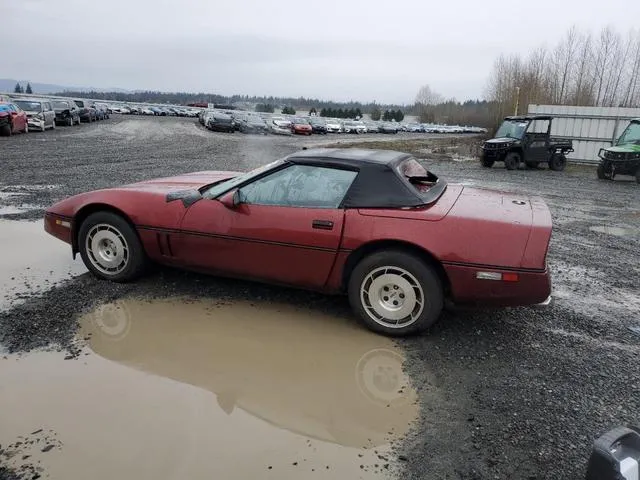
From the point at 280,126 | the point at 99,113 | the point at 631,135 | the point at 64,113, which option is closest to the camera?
the point at 631,135

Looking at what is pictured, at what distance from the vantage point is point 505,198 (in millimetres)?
4727

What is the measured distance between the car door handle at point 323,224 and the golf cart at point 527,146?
16.4 metres

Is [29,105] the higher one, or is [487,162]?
[29,105]

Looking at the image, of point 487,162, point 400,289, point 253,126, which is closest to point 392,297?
point 400,289

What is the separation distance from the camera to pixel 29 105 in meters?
24.9

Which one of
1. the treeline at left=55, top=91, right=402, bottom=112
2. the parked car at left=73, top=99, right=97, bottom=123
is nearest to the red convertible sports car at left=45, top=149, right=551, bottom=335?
the parked car at left=73, top=99, right=97, bottom=123

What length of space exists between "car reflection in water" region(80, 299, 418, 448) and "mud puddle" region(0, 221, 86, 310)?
951 mm

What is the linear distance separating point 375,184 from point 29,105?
85.9 feet

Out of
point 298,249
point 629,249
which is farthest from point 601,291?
point 298,249

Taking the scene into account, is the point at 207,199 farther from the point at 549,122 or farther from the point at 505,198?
the point at 549,122

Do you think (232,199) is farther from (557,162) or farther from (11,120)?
(11,120)

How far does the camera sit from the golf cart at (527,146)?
61.8ft

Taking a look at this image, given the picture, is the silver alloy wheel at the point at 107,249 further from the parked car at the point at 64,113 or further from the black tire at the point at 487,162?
the parked car at the point at 64,113

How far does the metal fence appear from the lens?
69.6ft
